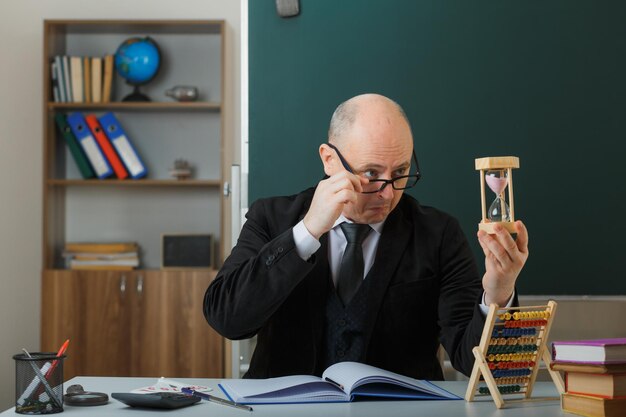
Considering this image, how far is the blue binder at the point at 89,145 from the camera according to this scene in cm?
449

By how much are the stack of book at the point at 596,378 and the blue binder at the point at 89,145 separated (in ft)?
11.1

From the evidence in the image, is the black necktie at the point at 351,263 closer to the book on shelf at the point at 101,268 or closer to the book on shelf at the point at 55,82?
the book on shelf at the point at 101,268

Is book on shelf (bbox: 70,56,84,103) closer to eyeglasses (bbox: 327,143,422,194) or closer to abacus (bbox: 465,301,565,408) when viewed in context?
eyeglasses (bbox: 327,143,422,194)

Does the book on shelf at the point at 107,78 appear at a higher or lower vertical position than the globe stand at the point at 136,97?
higher

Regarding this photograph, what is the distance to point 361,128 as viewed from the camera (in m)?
2.02

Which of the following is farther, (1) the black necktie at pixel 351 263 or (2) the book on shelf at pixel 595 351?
(1) the black necktie at pixel 351 263

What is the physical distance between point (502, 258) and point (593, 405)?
0.31m

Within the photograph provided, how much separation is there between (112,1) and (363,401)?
3655 mm

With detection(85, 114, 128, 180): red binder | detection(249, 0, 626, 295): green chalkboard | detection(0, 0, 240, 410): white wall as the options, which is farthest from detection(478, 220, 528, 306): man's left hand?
detection(85, 114, 128, 180): red binder

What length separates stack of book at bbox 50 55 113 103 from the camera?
176 inches

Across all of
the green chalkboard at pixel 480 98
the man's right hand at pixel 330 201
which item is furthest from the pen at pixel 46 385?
the green chalkboard at pixel 480 98

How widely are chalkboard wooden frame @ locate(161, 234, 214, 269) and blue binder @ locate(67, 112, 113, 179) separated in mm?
486

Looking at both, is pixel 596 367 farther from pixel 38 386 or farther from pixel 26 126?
pixel 26 126

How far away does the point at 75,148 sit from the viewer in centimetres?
451
